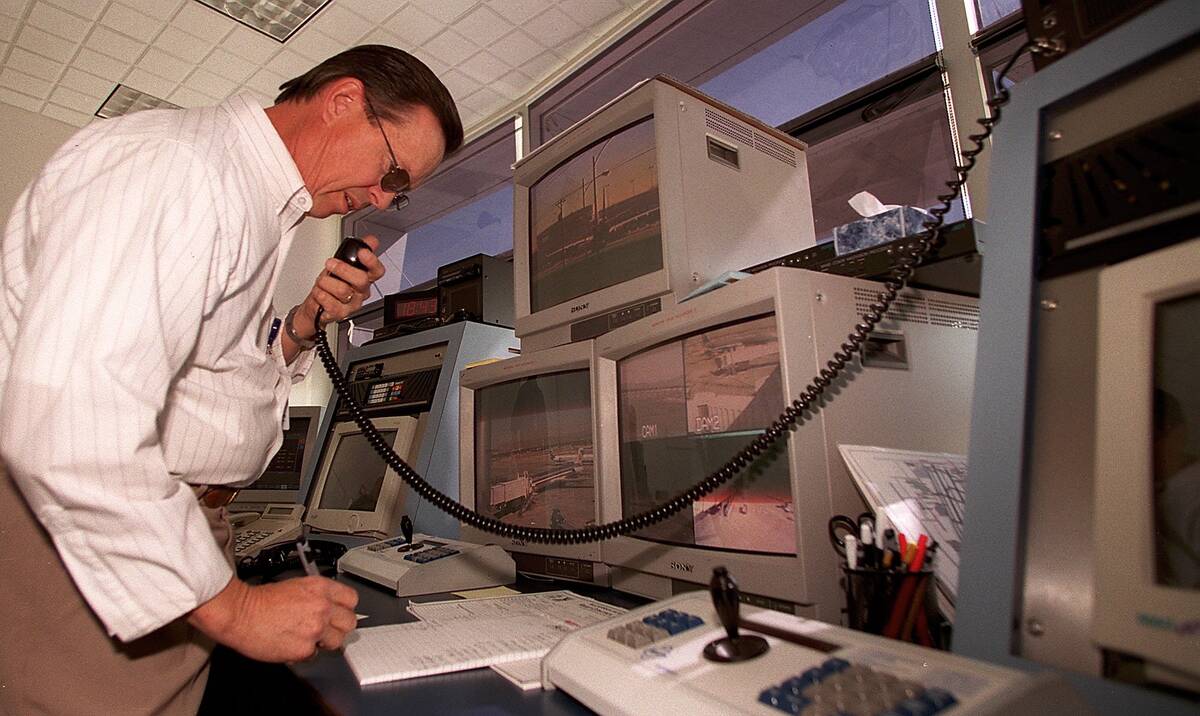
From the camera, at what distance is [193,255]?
716 mm

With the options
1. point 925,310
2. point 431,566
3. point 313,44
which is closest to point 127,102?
point 313,44

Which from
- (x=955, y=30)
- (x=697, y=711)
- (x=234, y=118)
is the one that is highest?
(x=955, y=30)

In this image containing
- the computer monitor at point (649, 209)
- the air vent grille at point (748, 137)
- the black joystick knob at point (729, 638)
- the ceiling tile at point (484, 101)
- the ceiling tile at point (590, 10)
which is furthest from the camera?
the ceiling tile at point (484, 101)

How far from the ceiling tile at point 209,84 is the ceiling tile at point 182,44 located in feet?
0.42

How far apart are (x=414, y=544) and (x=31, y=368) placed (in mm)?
948

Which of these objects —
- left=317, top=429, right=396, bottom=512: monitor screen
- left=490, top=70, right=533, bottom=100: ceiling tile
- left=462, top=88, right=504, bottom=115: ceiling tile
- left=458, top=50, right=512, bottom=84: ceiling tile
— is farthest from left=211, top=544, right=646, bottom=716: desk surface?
left=462, top=88, right=504, bottom=115: ceiling tile

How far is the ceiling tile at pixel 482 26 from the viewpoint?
314 centimetres

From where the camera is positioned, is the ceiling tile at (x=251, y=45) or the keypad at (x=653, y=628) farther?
the ceiling tile at (x=251, y=45)

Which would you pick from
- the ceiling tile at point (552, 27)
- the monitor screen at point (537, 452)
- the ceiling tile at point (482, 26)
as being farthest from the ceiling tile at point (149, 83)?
the monitor screen at point (537, 452)

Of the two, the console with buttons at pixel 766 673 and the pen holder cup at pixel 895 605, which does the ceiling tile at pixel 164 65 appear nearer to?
the console with buttons at pixel 766 673

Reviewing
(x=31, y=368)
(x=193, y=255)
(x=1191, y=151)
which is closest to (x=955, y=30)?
(x=1191, y=151)

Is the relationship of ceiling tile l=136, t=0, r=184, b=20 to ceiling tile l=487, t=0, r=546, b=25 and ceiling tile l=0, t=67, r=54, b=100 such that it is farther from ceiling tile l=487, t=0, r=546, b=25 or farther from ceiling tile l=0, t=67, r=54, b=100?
ceiling tile l=487, t=0, r=546, b=25

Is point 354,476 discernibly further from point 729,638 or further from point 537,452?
point 729,638

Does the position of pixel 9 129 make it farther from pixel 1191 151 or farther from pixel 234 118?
pixel 1191 151
